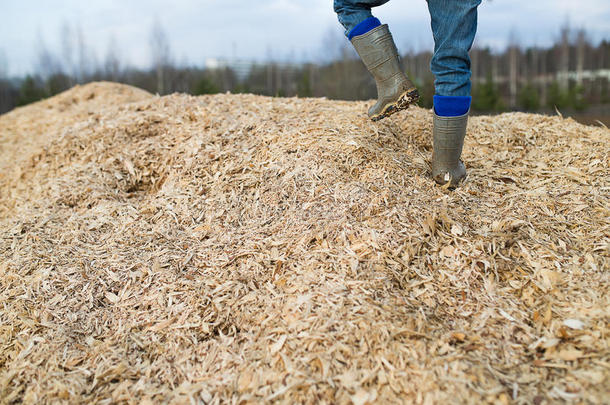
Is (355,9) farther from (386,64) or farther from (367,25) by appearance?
(386,64)

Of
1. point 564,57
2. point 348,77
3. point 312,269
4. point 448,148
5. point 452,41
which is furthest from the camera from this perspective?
point 564,57

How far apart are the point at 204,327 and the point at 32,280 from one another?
3.74 feet

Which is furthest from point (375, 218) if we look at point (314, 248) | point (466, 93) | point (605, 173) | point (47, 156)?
point (47, 156)

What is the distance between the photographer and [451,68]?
2.49m

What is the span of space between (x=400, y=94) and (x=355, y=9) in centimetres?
59

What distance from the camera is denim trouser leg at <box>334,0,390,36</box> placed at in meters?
2.71

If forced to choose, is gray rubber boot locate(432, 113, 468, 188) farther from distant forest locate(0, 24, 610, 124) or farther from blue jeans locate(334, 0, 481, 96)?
distant forest locate(0, 24, 610, 124)

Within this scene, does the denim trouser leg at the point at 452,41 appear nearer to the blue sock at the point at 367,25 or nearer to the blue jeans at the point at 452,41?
the blue jeans at the point at 452,41

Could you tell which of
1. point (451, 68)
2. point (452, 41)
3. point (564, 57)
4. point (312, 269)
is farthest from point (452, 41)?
point (564, 57)

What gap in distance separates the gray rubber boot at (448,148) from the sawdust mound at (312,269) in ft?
0.28

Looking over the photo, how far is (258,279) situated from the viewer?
2236 mm

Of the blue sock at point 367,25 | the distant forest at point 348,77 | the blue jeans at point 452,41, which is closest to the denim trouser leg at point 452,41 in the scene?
the blue jeans at point 452,41

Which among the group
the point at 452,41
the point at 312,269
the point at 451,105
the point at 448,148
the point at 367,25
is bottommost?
the point at 312,269

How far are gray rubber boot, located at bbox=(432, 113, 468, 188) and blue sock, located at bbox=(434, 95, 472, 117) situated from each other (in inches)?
1.2
